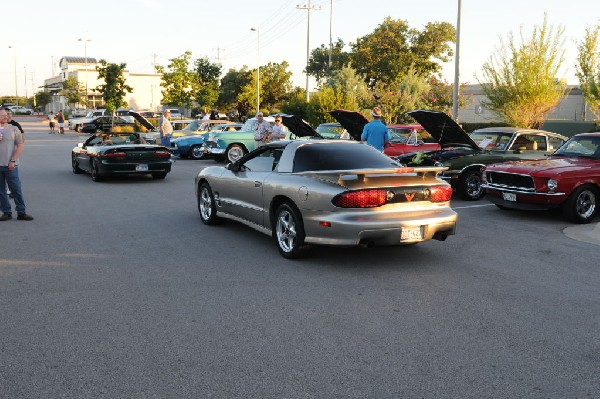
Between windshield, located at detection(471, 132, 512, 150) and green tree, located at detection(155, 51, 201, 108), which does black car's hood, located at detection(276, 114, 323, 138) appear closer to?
windshield, located at detection(471, 132, 512, 150)

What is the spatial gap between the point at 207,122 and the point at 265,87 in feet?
122

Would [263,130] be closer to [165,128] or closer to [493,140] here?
[165,128]

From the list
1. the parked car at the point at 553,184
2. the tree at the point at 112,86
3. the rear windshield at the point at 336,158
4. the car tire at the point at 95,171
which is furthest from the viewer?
the tree at the point at 112,86

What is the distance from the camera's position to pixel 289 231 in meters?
7.20

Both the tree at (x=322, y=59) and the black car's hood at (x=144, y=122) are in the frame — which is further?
the tree at (x=322, y=59)

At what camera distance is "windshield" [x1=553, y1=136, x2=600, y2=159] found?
1065 centimetres

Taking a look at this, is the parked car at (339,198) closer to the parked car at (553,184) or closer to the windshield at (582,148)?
the parked car at (553,184)

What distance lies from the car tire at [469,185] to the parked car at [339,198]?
16.5 ft

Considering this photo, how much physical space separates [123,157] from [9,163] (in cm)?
547

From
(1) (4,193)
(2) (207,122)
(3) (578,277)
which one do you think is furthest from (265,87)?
(3) (578,277)

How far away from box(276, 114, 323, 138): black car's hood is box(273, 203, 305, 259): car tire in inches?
377

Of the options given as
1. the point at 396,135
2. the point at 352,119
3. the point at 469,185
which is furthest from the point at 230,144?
the point at 469,185

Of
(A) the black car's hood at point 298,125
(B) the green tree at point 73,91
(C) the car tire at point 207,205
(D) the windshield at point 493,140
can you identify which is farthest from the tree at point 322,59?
(C) the car tire at point 207,205

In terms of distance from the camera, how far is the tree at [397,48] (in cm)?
5609
